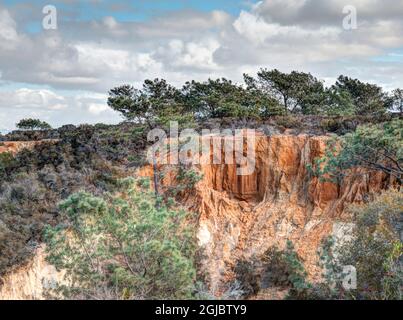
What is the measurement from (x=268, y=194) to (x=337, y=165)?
6.83m

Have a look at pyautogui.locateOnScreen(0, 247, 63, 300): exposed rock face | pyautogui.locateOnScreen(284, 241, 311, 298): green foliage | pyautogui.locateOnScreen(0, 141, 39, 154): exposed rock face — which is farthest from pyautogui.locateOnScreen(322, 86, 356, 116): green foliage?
pyautogui.locateOnScreen(0, 247, 63, 300): exposed rock face

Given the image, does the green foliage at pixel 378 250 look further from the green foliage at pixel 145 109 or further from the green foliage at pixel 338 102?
the green foliage at pixel 338 102

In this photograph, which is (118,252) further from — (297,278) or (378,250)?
(378,250)

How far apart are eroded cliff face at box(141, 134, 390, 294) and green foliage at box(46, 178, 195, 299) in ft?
18.9

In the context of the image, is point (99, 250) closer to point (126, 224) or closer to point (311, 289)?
point (126, 224)

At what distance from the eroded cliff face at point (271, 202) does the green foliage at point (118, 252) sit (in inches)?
227

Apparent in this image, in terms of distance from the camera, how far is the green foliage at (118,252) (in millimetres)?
9867

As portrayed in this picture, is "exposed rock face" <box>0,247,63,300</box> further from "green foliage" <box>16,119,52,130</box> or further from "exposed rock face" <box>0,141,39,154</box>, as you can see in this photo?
"green foliage" <box>16,119,52,130</box>

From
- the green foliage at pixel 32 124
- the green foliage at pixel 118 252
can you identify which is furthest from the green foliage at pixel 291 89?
the green foliage at pixel 118 252

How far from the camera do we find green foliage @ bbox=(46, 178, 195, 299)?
9.87 meters

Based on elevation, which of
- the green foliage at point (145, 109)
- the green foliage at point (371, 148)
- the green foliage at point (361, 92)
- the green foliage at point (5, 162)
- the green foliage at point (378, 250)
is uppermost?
the green foliage at point (361, 92)

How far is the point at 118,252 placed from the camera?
10641mm

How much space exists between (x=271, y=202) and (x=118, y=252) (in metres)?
10.7

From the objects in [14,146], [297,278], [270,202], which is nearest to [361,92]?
[270,202]
